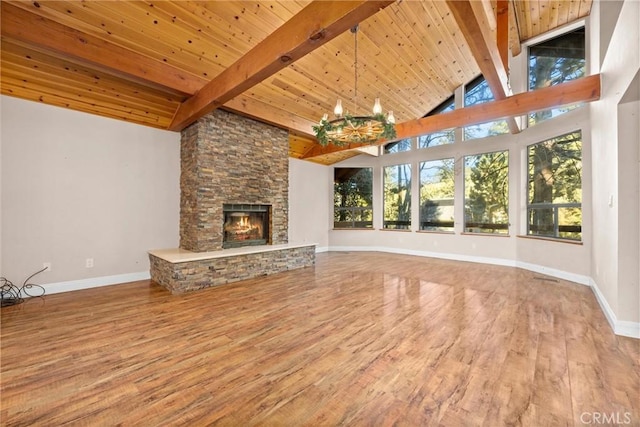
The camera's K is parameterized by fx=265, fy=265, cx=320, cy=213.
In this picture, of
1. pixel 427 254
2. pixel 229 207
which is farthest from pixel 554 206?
pixel 229 207

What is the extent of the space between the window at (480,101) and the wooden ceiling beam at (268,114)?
382 centimetres

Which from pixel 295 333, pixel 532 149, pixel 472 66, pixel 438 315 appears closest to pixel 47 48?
pixel 295 333

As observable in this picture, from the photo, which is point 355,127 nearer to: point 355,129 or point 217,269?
point 355,129

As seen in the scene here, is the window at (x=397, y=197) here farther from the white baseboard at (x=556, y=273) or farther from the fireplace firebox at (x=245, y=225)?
the fireplace firebox at (x=245, y=225)

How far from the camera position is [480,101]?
6383mm

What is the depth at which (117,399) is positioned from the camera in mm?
1658

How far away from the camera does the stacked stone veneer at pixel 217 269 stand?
Result: 12.7 feet

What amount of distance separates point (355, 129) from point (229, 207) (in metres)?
2.77

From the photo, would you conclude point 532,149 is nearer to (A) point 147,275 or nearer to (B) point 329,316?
(B) point 329,316

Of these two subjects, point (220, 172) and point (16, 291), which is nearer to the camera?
point (16, 291)

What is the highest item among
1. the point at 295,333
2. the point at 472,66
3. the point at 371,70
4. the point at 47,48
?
the point at 472,66

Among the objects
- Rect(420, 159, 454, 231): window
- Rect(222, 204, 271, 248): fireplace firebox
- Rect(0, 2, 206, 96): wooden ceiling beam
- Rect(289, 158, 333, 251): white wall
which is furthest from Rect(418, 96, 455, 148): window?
Rect(0, 2, 206, 96): wooden ceiling beam

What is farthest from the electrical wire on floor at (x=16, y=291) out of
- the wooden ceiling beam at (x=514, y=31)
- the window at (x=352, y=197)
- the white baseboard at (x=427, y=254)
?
the wooden ceiling beam at (x=514, y=31)

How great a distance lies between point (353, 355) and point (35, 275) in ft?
14.6
